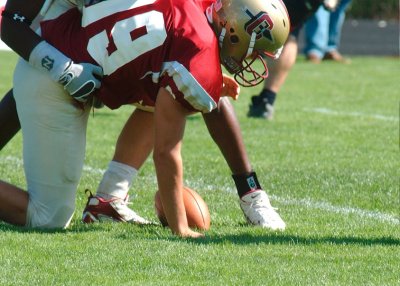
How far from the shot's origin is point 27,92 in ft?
15.6

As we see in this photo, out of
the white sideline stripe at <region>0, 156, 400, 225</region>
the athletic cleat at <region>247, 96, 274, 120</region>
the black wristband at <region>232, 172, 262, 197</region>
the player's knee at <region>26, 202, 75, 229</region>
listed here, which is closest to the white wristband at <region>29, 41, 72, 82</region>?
the player's knee at <region>26, 202, 75, 229</region>

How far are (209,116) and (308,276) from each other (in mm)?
1243

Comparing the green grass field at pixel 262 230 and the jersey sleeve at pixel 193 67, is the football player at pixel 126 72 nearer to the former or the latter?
the jersey sleeve at pixel 193 67

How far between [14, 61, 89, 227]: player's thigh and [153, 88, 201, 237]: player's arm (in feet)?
1.66

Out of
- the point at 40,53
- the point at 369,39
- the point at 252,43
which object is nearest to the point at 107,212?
the point at 40,53

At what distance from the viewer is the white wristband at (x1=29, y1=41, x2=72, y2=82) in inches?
179

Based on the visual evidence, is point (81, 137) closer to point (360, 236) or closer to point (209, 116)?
point (209, 116)

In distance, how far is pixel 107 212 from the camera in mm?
5102

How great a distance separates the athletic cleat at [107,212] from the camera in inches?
200

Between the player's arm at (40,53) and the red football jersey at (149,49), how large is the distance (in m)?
0.08

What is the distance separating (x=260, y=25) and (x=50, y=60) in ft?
2.86

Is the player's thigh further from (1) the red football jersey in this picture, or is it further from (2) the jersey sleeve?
(2) the jersey sleeve

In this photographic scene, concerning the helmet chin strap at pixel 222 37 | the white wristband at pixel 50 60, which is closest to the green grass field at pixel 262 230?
the white wristband at pixel 50 60

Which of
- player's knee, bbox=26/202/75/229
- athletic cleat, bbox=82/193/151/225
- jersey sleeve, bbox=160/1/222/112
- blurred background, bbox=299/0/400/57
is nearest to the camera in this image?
jersey sleeve, bbox=160/1/222/112
